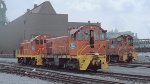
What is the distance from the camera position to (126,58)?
36250 mm

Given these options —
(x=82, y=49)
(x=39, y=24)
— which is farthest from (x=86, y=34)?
(x=39, y=24)

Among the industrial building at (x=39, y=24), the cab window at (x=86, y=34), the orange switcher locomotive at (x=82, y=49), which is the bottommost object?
the orange switcher locomotive at (x=82, y=49)

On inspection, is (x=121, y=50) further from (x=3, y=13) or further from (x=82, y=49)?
(x=3, y=13)

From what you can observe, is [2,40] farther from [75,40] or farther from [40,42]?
[75,40]

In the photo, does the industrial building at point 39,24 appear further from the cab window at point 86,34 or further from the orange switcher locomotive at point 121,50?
the cab window at point 86,34

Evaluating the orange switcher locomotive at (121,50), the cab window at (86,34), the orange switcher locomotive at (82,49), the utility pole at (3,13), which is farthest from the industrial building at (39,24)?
the cab window at (86,34)

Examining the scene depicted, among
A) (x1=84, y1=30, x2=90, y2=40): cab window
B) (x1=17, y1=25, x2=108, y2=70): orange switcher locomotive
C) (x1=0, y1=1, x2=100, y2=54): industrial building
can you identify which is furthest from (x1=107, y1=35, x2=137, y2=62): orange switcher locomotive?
(x1=0, y1=1, x2=100, y2=54): industrial building

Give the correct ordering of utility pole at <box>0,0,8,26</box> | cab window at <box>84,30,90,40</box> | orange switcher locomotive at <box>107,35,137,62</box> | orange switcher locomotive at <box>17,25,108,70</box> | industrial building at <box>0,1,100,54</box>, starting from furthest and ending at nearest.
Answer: utility pole at <box>0,0,8,26</box>
industrial building at <box>0,1,100,54</box>
orange switcher locomotive at <box>107,35,137,62</box>
cab window at <box>84,30,90,40</box>
orange switcher locomotive at <box>17,25,108,70</box>

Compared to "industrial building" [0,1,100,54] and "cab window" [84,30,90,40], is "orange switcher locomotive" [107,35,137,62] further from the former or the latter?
"industrial building" [0,1,100,54]

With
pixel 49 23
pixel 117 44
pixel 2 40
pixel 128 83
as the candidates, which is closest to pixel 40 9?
pixel 49 23

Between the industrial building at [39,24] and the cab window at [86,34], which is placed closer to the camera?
the cab window at [86,34]

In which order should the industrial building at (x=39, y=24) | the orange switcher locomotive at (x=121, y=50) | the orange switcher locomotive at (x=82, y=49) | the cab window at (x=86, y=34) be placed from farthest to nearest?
the industrial building at (x=39, y=24)
the orange switcher locomotive at (x=121, y=50)
the cab window at (x=86, y=34)
the orange switcher locomotive at (x=82, y=49)

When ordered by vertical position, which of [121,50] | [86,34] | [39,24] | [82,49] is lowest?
[82,49]

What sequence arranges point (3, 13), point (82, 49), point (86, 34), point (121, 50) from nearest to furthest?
point (82, 49)
point (86, 34)
point (121, 50)
point (3, 13)
